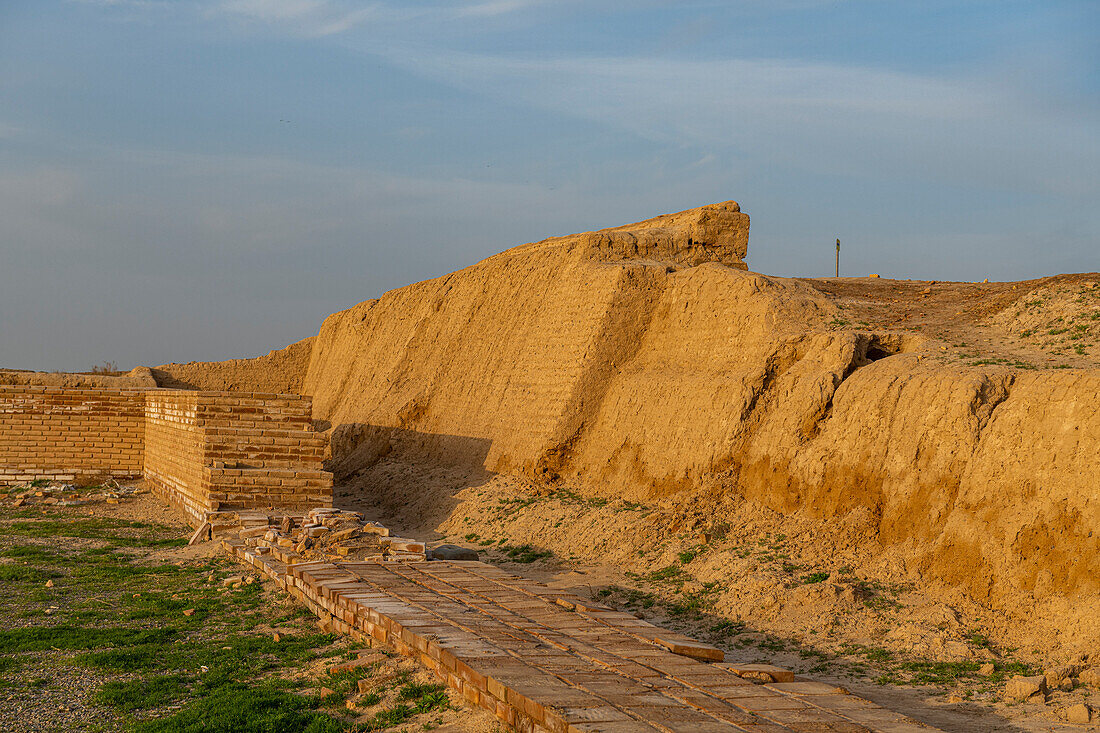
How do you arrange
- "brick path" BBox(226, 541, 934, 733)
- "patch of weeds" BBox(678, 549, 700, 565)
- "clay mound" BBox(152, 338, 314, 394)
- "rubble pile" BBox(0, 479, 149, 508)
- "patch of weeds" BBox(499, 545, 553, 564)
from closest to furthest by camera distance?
"brick path" BBox(226, 541, 934, 733), "patch of weeds" BBox(678, 549, 700, 565), "patch of weeds" BBox(499, 545, 553, 564), "rubble pile" BBox(0, 479, 149, 508), "clay mound" BBox(152, 338, 314, 394)

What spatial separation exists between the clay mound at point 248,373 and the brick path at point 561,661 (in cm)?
2314

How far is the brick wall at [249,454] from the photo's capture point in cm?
1249

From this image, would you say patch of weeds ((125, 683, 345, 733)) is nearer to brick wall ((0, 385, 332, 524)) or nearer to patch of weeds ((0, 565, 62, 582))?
patch of weeds ((0, 565, 62, 582))

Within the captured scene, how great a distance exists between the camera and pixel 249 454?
1291 cm

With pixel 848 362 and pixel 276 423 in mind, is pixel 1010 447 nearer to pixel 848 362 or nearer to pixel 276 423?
pixel 848 362

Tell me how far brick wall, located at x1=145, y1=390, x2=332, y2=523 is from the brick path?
157 inches

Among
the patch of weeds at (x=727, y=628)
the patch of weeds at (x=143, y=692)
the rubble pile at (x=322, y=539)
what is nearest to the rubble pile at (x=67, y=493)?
the rubble pile at (x=322, y=539)

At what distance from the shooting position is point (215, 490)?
1229cm

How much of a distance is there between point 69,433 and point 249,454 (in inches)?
267

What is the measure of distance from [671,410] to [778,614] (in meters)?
4.63

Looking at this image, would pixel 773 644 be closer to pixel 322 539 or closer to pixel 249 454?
pixel 322 539

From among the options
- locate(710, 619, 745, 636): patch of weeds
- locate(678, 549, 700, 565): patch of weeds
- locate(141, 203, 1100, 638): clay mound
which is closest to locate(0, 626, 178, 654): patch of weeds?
locate(710, 619, 745, 636): patch of weeds

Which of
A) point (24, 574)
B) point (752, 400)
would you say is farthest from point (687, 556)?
point (24, 574)

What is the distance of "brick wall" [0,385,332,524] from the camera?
12.7 m
